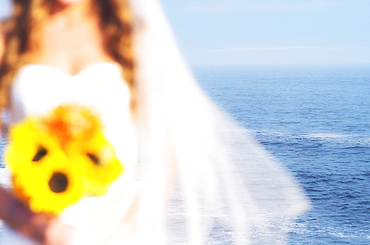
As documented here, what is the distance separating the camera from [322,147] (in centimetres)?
8944

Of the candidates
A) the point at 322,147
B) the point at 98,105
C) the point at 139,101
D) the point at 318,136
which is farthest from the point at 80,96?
the point at 318,136

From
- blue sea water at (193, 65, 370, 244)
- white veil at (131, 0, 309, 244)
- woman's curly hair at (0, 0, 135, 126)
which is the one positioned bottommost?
blue sea water at (193, 65, 370, 244)

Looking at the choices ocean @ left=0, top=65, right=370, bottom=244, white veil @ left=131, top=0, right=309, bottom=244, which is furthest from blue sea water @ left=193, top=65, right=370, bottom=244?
white veil @ left=131, top=0, right=309, bottom=244

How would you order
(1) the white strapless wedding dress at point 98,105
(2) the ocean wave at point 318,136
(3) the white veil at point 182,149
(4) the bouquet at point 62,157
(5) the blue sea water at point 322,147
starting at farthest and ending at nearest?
(2) the ocean wave at point 318,136 < (5) the blue sea water at point 322,147 < (3) the white veil at point 182,149 < (1) the white strapless wedding dress at point 98,105 < (4) the bouquet at point 62,157

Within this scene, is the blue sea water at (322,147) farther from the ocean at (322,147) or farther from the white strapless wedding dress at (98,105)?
the white strapless wedding dress at (98,105)

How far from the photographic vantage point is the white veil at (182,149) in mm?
1642

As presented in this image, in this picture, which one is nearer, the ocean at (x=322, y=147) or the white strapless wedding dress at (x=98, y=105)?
the white strapless wedding dress at (x=98, y=105)

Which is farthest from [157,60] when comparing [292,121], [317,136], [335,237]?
[292,121]

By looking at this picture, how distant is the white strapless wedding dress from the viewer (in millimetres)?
1541

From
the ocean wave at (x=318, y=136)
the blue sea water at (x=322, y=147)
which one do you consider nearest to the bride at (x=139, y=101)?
the blue sea water at (x=322, y=147)

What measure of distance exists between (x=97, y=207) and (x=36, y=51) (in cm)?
51

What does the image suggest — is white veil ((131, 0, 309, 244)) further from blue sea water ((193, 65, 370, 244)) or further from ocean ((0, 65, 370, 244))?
ocean ((0, 65, 370, 244))

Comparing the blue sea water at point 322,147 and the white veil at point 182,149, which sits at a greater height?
the white veil at point 182,149

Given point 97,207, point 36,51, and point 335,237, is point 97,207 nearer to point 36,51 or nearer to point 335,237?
point 36,51
